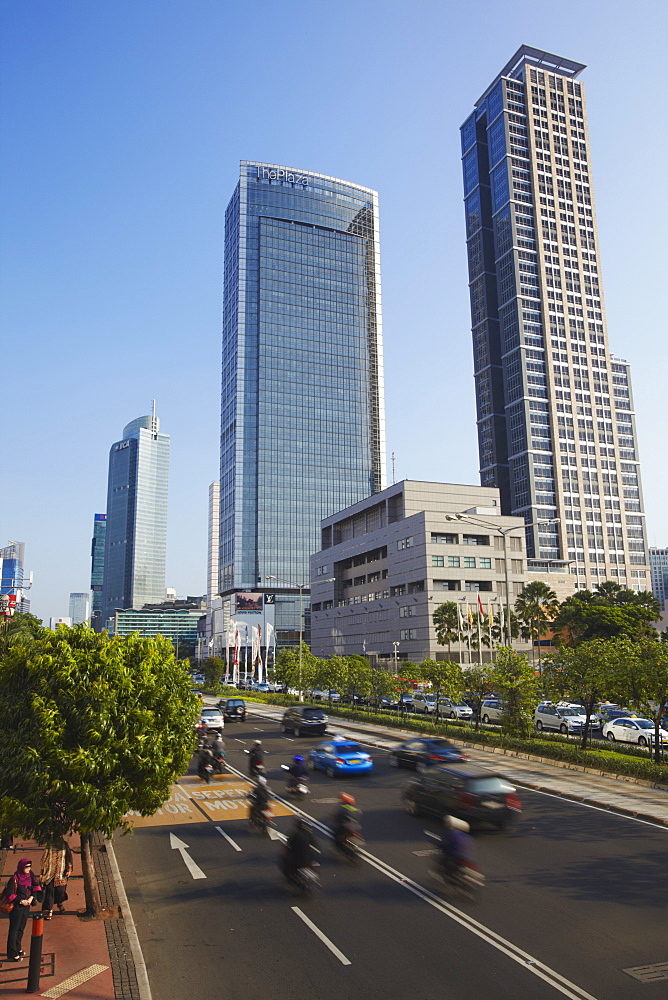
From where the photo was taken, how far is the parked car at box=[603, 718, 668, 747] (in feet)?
121

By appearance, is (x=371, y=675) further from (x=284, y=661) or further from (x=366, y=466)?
(x=366, y=466)

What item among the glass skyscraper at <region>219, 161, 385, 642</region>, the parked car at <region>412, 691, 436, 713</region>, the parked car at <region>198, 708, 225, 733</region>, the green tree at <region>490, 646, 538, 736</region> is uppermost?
the glass skyscraper at <region>219, 161, 385, 642</region>

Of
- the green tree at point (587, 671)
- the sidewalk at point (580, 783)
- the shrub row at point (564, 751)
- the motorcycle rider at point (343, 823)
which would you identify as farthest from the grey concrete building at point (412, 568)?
the motorcycle rider at point (343, 823)

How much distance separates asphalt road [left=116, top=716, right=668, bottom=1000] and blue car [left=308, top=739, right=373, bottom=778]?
7895 mm

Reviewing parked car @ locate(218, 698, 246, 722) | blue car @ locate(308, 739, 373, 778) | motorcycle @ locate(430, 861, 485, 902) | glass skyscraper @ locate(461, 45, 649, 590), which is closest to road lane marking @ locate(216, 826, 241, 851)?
motorcycle @ locate(430, 861, 485, 902)

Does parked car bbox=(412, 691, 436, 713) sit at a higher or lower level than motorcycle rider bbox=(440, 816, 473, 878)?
lower

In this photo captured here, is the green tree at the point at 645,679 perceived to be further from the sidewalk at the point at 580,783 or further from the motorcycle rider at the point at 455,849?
the motorcycle rider at the point at 455,849

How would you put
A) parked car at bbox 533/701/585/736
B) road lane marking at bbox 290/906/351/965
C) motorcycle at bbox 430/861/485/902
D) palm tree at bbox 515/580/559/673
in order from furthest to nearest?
1. palm tree at bbox 515/580/559/673
2. parked car at bbox 533/701/585/736
3. motorcycle at bbox 430/861/485/902
4. road lane marking at bbox 290/906/351/965

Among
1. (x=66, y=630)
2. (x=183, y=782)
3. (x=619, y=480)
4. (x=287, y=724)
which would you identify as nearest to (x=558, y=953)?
(x=66, y=630)

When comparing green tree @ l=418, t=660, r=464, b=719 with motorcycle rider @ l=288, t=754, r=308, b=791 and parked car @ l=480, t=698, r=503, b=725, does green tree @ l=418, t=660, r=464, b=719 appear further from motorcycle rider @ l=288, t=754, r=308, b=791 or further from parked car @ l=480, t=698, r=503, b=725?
motorcycle rider @ l=288, t=754, r=308, b=791

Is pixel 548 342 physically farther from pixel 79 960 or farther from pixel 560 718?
pixel 79 960

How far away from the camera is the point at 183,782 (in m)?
26.8

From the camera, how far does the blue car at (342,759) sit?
2748cm

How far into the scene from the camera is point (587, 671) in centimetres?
2895
